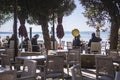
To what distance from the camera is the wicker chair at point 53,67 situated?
7.15 metres

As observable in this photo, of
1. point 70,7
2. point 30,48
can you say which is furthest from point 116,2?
point 30,48

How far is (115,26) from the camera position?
11.7 m

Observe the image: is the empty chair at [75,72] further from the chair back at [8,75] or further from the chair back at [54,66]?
the chair back at [54,66]

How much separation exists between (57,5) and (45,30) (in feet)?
7.40

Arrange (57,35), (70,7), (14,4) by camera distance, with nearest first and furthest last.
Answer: (14,4), (70,7), (57,35)

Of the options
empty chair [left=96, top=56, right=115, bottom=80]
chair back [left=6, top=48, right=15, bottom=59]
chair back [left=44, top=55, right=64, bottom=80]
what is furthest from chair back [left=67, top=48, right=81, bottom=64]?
empty chair [left=96, top=56, right=115, bottom=80]

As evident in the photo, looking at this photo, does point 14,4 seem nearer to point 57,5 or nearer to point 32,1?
point 32,1

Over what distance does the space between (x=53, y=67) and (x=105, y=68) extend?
125 centimetres

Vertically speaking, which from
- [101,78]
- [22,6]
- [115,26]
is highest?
[22,6]

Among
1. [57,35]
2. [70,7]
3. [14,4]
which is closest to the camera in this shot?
[14,4]

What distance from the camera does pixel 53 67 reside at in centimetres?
722

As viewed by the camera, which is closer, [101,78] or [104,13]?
[101,78]

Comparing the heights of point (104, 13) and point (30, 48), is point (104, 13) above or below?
above

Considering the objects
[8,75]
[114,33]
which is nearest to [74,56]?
[114,33]
